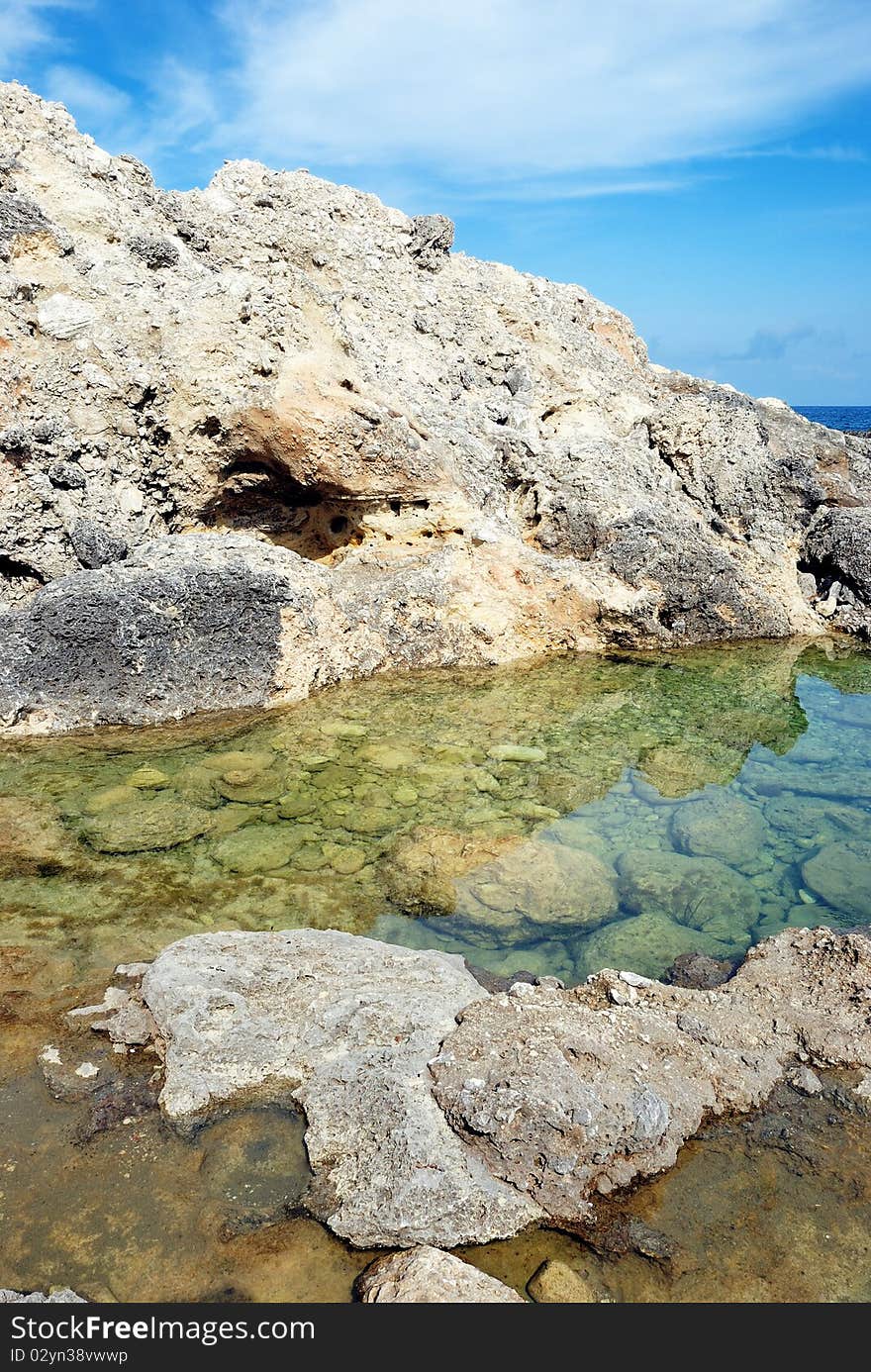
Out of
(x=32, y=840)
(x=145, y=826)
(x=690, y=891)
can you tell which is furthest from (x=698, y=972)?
(x=32, y=840)

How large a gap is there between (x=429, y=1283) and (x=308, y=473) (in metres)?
8.37

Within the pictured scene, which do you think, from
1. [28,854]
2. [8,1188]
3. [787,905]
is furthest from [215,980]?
[787,905]

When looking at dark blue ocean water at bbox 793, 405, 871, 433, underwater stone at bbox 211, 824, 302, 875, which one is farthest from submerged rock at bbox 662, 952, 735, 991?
dark blue ocean water at bbox 793, 405, 871, 433

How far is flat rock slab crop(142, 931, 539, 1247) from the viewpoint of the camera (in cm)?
318

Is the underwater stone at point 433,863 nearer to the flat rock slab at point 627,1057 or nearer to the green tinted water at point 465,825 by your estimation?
the green tinted water at point 465,825

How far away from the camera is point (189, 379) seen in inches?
368

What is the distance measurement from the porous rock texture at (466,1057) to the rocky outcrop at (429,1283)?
0.55 ft

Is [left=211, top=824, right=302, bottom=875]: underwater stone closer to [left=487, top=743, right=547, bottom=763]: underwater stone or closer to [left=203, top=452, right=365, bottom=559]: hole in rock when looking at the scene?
[left=487, top=743, right=547, bottom=763]: underwater stone

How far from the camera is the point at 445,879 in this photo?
572 centimetres

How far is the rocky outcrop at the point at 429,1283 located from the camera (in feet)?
8.93

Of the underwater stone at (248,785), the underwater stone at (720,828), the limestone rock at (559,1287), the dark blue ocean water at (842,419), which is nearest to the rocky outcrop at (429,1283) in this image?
the limestone rock at (559,1287)

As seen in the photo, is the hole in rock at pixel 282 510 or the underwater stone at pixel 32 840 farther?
the hole in rock at pixel 282 510
